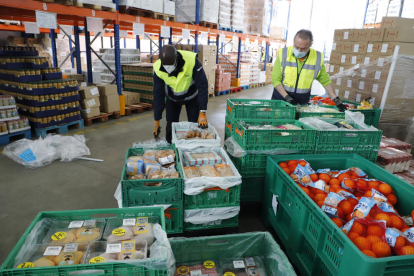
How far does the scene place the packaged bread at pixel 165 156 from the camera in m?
2.79

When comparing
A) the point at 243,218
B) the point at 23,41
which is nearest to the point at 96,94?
the point at 243,218

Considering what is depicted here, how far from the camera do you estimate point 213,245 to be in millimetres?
1945

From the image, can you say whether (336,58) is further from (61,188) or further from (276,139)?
(61,188)

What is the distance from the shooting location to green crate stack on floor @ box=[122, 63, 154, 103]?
328 inches

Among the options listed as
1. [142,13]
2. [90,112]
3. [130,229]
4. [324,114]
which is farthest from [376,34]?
[90,112]

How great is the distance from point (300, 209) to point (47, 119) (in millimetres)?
5324

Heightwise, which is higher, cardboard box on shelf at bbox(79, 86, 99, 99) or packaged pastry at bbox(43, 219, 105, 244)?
cardboard box on shelf at bbox(79, 86, 99, 99)

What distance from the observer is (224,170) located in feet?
8.58

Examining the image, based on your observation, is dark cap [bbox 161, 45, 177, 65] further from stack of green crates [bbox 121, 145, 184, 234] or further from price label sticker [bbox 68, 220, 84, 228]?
price label sticker [bbox 68, 220, 84, 228]

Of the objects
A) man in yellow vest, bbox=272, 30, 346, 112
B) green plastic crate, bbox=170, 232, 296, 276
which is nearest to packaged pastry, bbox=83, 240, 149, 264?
green plastic crate, bbox=170, 232, 296, 276

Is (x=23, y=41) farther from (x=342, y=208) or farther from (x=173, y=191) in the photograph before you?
(x=342, y=208)

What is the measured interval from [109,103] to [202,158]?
492 cm

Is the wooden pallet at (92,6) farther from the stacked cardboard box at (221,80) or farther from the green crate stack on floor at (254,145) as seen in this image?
the stacked cardboard box at (221,80)

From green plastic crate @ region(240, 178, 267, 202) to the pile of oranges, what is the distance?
399mm
